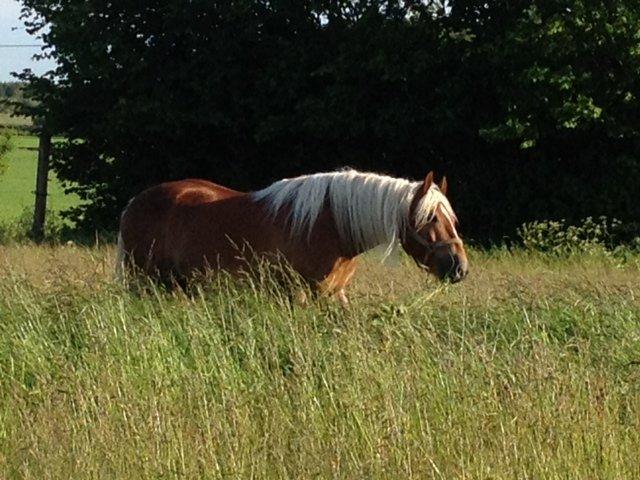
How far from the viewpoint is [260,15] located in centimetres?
1831

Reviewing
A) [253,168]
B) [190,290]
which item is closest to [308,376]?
[190,290]

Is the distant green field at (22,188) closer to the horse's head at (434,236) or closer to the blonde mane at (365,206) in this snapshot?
the blonde mane at (365,206)

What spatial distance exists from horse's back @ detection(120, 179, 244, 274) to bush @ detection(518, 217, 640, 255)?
19.1 feet

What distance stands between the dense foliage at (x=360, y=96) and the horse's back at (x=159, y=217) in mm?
7079

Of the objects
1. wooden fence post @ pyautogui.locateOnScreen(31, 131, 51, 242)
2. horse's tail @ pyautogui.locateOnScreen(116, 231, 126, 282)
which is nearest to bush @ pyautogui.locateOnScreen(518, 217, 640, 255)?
horse's tail @ pyautogui.locateOnScreen(116, 231, 126, 282)

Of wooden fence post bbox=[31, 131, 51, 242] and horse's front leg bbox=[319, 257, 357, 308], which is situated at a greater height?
horse's front leg bbox=[319, 257, 357, 308]

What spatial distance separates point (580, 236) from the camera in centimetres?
1694

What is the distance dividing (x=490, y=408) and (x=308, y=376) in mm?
1012

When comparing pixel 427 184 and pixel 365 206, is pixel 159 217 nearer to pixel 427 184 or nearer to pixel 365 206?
pixel 365 206

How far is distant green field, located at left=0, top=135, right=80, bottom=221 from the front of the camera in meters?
33.5

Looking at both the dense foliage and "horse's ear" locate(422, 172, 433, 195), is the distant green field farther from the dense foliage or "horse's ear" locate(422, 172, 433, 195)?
"horse's ear" locate(422, 172, 433, 195)

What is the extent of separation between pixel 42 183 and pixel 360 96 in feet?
19.1

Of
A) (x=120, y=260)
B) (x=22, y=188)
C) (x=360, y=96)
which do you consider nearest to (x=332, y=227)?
(x=120, y=260)

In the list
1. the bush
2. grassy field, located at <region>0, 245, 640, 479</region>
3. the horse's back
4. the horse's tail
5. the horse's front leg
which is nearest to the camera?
grassy field, located at <region>0, 245, 640, 479</region>
